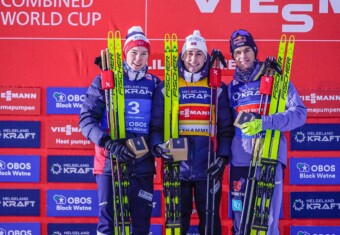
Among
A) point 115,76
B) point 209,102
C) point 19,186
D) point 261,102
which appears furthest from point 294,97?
point 19,186

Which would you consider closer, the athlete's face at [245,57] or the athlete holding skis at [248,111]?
the athlete holding skis at [248,111]

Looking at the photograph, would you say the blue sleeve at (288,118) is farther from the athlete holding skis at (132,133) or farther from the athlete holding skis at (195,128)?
the athlete holding skis at (132,133)

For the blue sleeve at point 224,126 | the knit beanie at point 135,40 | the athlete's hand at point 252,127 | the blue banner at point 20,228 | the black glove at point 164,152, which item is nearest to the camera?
the athlete's hand at point 252,127

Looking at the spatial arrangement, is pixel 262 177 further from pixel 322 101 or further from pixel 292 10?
pixel 292 10

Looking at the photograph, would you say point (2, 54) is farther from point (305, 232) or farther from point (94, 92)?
point (305, 232)

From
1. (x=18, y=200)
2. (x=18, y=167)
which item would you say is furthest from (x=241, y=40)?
(x=18, y=200)

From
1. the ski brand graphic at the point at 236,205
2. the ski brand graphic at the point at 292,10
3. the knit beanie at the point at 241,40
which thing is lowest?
the ski brand graphic at the point at 236,205

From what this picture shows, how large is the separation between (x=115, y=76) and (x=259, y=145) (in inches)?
45.8

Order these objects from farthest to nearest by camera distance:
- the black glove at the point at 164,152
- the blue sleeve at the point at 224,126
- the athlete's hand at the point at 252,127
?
the blue sleeve at the point at 224,126
the black glove at the point at 164,152
the athlete's hand at the point at 252,127

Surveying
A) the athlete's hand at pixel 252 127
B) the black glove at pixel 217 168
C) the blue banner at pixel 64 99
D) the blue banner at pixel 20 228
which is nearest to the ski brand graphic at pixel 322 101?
the athlete's hand at pixel 252 127

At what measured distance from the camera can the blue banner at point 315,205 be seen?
4.81 meters

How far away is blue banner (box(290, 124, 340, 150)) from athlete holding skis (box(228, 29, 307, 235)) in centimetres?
75

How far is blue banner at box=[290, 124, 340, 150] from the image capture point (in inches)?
189

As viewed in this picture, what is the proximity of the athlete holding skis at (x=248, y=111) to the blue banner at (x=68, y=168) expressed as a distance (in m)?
1.43
